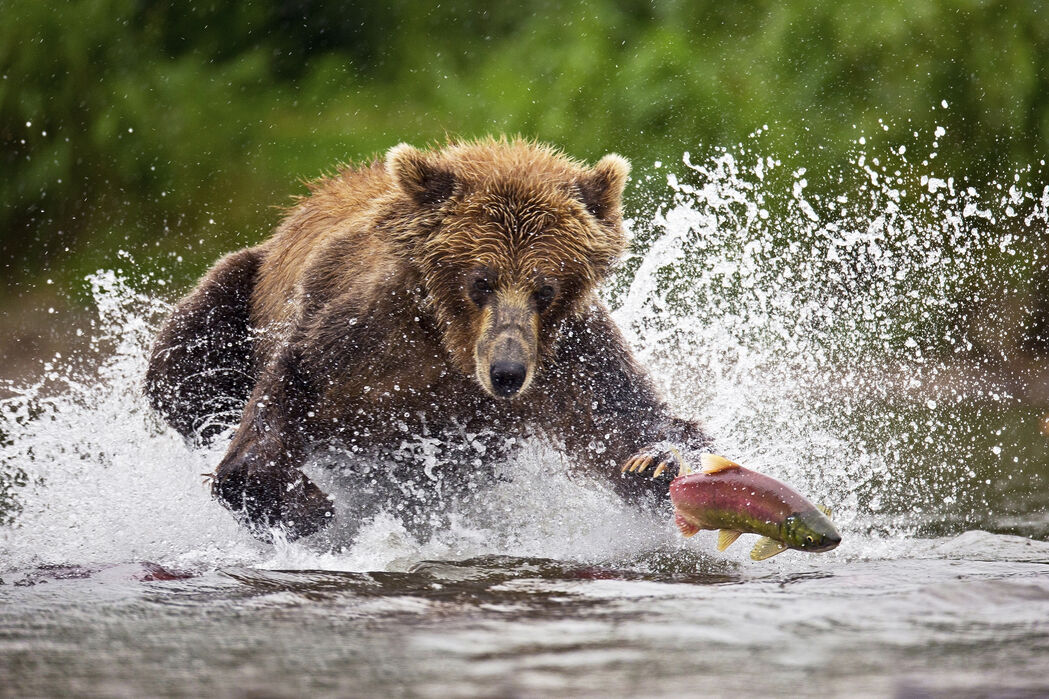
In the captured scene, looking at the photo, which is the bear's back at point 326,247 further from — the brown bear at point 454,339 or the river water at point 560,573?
the river water at point 560,573

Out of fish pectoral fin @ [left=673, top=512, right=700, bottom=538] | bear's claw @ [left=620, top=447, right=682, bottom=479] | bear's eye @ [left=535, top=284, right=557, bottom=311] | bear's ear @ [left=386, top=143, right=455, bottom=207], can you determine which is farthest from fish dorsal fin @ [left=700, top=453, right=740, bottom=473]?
bear's ear @ [left=386, top=143, right=455, bottom=207]

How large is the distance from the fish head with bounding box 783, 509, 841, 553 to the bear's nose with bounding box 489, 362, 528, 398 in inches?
48.5

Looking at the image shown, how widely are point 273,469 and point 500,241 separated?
1300mm

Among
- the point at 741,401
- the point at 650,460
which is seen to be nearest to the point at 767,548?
the point at 650,460

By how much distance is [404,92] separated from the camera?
49.6ft

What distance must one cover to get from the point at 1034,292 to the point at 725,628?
11.1 meters

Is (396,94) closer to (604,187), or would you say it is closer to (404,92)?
(404,92)

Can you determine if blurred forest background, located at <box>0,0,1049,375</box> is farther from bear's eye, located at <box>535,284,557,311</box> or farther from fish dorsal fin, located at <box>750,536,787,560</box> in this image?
A: fish dorsal fin, located at <box>750,536,787,560</box>

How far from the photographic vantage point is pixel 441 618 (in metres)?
3.44

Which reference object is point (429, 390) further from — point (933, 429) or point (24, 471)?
point (933, 429)

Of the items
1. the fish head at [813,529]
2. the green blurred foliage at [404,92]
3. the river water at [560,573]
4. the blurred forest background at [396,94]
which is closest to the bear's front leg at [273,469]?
the river water at [560,573]

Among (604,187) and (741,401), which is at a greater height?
(604,187)

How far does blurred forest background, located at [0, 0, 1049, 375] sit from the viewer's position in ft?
44.4

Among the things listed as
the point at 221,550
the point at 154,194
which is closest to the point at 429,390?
the point at 221,550
